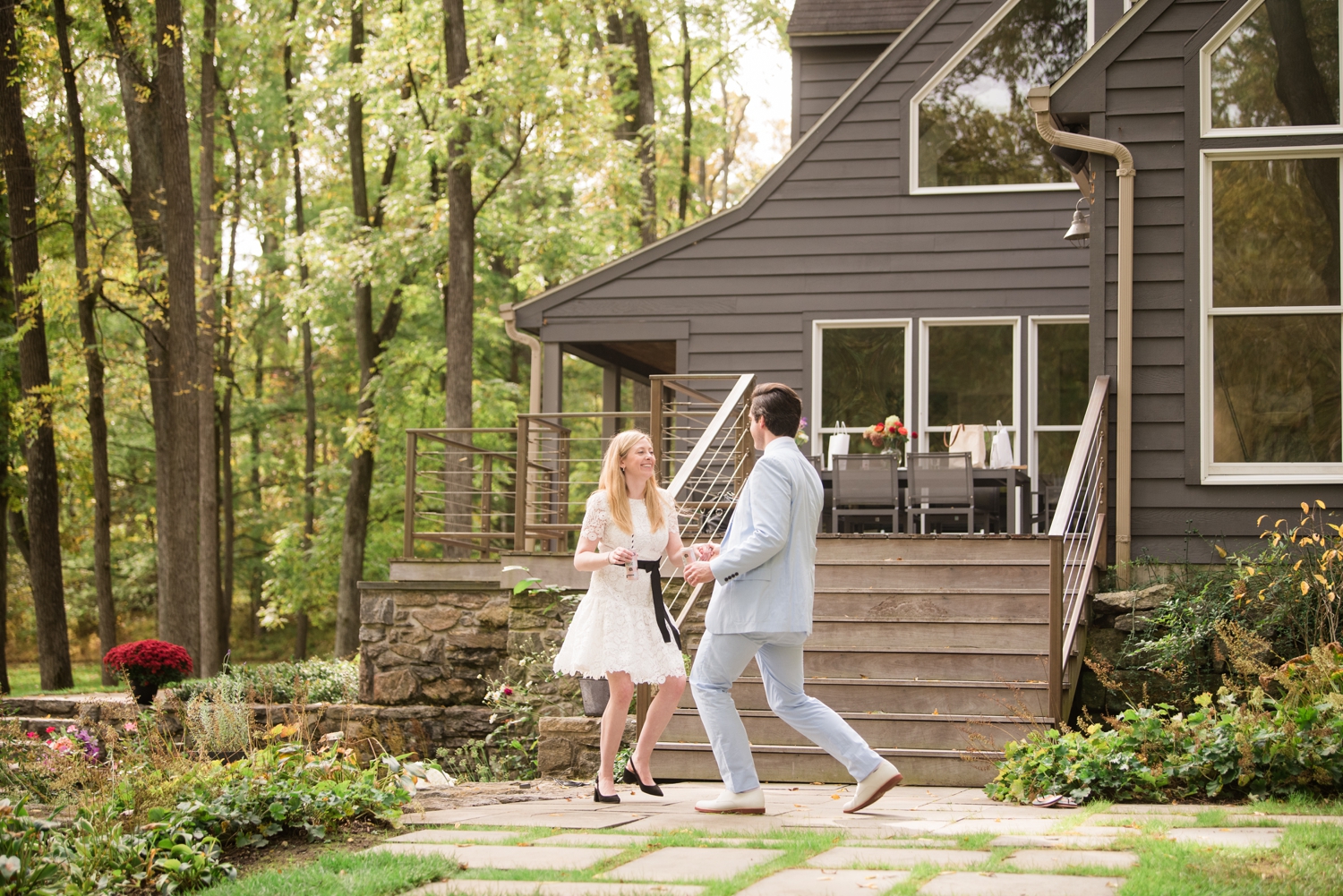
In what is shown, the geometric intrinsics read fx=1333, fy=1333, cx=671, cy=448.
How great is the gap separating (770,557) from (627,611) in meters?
1.11

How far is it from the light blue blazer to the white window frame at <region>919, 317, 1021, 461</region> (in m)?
7.92

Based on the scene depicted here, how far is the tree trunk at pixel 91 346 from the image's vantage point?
1755cm

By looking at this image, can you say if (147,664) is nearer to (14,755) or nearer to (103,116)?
(14,755)

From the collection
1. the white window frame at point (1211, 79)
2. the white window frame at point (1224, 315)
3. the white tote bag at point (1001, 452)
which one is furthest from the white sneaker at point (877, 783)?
the white tote bag at point (1001, 452)

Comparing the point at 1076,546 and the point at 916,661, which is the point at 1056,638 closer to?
the point at 916,661

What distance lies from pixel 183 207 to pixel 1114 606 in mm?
12012

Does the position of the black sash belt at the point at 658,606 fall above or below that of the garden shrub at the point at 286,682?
above

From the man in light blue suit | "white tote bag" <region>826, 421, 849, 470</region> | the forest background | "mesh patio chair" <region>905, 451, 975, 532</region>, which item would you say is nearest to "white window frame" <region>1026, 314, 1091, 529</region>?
"white tote bag" <region>826, 421, 849, 470</region>

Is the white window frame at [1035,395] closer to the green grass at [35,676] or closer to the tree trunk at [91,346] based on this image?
the tree trunk at [91,346]

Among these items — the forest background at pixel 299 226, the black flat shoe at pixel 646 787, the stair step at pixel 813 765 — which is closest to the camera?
the black flat shoe at pixel 646 787

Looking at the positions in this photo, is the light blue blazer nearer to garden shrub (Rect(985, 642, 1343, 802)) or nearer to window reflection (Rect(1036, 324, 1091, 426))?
garden shrub (Rect(985, 642, 1343, 802))

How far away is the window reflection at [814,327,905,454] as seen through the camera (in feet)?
43.5

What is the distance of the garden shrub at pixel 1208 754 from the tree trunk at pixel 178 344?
39.9ft

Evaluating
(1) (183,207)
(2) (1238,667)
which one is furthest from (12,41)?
(2) (1238,667)
